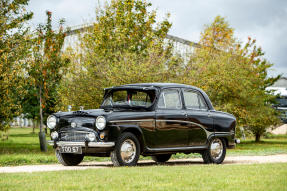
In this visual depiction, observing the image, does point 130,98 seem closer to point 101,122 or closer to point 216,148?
point 101,122

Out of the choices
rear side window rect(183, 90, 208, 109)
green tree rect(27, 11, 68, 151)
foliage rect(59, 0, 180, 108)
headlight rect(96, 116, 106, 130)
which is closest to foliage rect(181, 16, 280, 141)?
foliage rect(59, 0, 180, 108)

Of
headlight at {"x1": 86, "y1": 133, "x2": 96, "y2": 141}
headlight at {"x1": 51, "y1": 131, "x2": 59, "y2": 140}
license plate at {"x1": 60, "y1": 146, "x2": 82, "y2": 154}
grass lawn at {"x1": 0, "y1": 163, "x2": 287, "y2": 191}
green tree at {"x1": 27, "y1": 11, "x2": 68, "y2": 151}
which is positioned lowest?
grass lawn at {"x1": 0, "y1": 163, "x2": 287, "y2": 191}

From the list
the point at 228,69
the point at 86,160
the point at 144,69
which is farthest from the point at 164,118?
the point at 228,69

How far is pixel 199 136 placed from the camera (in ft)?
44.5

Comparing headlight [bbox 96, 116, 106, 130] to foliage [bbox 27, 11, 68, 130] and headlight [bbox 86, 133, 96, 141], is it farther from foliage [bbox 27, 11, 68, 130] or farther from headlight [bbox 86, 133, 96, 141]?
foliage [bbox 27, 11, 68, 130]

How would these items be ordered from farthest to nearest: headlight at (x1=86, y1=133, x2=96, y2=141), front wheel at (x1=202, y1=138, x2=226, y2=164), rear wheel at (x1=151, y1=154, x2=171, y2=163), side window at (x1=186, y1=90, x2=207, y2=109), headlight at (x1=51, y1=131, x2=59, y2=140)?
rear wheel at (x1=151, y1=154, x2=171, y2=163), front wheel at (x1=202, y1=138, x2=226, y2=164), side window at (x1=186, y1=90, x2=207, y2=109), headlight at (x1=51, y1=131, x2=59, y2=140), headlight at (x1=86, y1=133, x2=96, y2=141)

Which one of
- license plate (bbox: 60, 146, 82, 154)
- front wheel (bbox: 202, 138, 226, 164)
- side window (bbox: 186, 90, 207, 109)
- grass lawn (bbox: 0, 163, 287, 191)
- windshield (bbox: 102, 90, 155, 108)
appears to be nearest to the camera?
grass lawn (bbox: 0, 163, 287, 191)

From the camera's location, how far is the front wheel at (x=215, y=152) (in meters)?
13.9

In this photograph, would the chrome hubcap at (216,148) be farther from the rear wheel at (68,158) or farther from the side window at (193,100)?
the rear wheel at (68,158)

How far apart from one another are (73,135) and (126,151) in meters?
1.21

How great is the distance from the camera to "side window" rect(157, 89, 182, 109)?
12.8 m

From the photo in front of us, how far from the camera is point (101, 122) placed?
11.6 metres

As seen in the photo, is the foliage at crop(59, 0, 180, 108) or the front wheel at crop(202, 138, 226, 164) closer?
the front wheel at crop(202, 138, 226, 164)

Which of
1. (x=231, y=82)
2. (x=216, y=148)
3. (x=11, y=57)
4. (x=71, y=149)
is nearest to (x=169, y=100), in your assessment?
(x=216, y=148)
